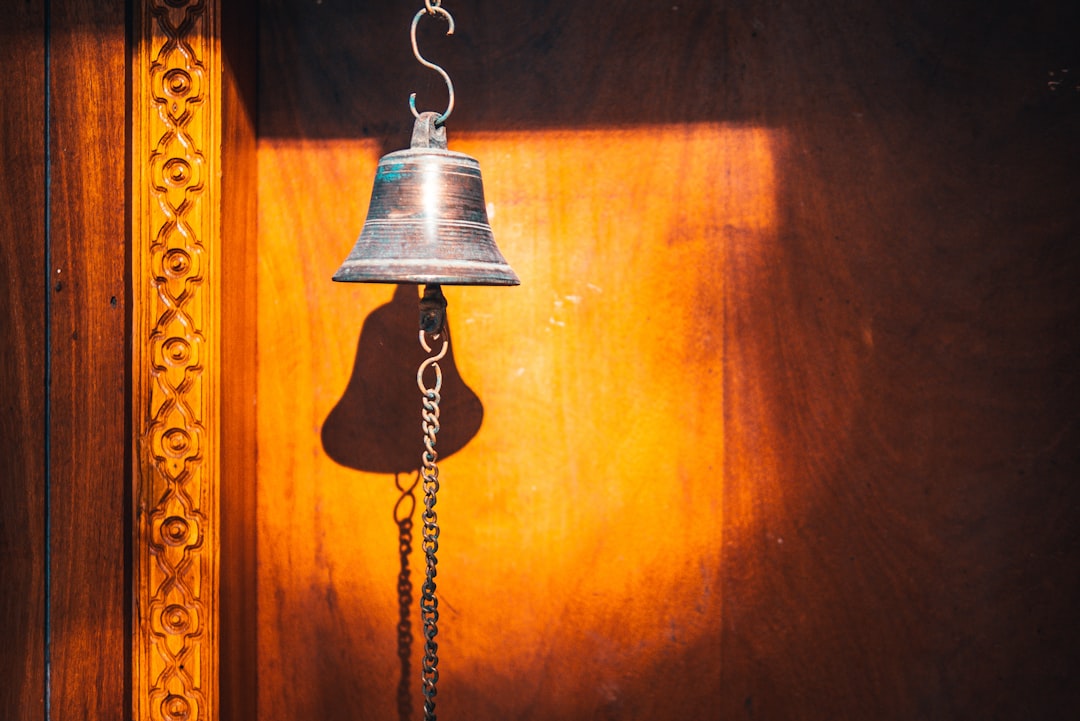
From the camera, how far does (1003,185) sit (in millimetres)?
1332

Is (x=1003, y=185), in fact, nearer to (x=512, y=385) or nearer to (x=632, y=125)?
(x=632, y=125)

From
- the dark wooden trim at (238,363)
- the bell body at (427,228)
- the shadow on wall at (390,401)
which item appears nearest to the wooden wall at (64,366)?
the dark wooden trim at (238,363)

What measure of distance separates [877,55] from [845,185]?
24 cm

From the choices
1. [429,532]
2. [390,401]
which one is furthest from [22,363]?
[429,532]

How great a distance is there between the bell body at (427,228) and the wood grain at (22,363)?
64cm

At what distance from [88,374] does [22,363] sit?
0.39 ft

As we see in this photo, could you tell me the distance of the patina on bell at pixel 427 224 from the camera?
1110 mm

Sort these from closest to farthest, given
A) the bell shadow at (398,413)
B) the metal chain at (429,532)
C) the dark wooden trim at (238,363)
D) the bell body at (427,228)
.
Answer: the bell body at (427,228) → the metal chain at (429,532) → the dark wooden trim at (238,363) → the bell shadow at (398,413)

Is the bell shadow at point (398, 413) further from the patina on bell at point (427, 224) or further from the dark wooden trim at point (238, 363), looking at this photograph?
the patina on bell at point (427, 224)

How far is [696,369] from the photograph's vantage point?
1.41 meters

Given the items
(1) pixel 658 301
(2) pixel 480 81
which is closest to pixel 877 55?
(1) pixel 658 301

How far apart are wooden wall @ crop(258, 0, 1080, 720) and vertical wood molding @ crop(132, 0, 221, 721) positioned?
0.53 feet

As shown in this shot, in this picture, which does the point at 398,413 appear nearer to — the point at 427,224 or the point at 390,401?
the point at 390,401

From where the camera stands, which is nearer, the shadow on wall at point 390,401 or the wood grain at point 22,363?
the wood grain at point 22,363
